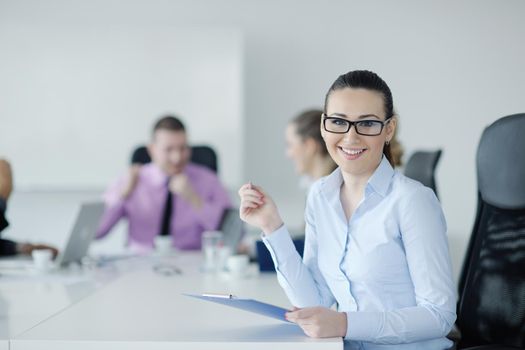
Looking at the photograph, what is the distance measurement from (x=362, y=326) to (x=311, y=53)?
356cm

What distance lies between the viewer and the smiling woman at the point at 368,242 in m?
1.46

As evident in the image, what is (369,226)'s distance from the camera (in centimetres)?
158

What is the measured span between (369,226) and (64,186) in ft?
11.6

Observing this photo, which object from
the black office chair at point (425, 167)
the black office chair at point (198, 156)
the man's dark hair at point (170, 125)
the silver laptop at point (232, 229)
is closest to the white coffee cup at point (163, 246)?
the silver laptop at point (232, 229)

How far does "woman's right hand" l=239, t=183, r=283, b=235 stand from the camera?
160cm

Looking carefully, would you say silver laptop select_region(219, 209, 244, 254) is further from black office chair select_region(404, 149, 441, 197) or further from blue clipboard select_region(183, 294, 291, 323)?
blue clipboard select_region(183, 294, 291, 323)

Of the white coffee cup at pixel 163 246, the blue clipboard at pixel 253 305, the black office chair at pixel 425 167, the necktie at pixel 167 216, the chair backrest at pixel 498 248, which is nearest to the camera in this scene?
the blue clipboard at pixel 253 305

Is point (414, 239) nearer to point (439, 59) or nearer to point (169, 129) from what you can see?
point (169, 129)

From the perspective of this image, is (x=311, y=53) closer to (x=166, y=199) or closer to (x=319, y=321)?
(x=166, y=199)

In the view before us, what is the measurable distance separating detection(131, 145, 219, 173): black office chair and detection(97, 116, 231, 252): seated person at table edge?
0.09 metres

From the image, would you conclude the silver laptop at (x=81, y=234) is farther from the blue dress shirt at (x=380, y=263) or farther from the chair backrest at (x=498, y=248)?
the chair backrest at (x=498, y=248)

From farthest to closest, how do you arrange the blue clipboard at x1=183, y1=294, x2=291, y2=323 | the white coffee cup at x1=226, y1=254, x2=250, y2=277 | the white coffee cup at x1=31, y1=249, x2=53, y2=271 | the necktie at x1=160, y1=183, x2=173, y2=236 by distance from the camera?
the necktie at x1=160, y1=183, x2=173, y2=236, the white coffee cup at x1=31, y1=249, x2=53, y2=271, the white coffee cup at x1=226, y1=254, x2=250, y2=277, the blue clipboard at x1=183, y1=294, x2=291, y2=323

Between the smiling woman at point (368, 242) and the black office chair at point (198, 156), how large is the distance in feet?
7.57

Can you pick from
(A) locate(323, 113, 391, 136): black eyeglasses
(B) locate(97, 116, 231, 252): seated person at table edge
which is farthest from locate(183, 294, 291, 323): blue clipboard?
(B) locate(97, 116, 231, 252): seated person at table edge
